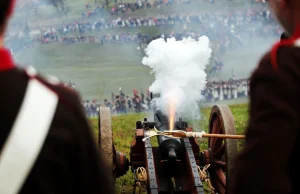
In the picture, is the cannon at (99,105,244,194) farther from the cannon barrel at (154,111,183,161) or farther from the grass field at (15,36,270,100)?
the grass field at (15,36,270,100)

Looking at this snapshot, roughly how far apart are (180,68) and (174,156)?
1.70 m

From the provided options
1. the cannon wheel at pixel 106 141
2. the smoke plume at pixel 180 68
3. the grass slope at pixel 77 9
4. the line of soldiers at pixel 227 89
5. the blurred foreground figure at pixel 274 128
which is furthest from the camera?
the grass slope at pixel 77 9

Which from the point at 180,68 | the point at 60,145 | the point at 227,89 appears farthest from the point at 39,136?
the point at 227,89

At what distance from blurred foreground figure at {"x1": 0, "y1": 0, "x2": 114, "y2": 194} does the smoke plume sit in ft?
16.2

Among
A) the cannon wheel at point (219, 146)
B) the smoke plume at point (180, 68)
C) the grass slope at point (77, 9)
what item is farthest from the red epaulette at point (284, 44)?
the grass slope at point (77, 9)

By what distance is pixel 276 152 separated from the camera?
1619 millimetres

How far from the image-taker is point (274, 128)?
63.1 inches

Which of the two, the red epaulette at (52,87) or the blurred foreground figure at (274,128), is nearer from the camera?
the red epaulette at (52,87)

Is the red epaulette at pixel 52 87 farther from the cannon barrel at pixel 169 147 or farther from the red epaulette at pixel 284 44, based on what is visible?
the cannon barrel at pixel 169 147

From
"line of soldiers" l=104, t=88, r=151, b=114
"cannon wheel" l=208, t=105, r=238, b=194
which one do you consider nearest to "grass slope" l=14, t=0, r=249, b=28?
"line of soldiers" l=104, t=88, r=151, b=114

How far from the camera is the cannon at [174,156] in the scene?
494cm

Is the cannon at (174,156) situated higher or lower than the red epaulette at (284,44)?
higher

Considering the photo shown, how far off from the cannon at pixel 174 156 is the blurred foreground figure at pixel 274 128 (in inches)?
116

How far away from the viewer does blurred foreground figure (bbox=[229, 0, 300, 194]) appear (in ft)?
5.27
